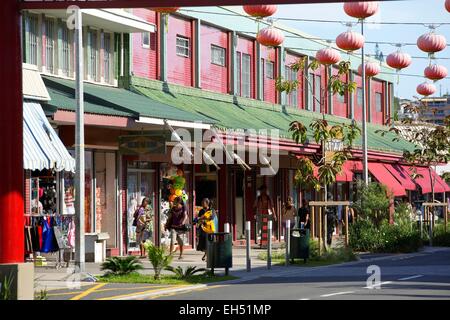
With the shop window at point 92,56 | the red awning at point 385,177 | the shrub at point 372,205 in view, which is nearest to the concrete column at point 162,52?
the shop window at point 92,56

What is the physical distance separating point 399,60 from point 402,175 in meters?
23.1

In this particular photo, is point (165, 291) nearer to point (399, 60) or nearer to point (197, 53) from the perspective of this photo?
point (399, 60)

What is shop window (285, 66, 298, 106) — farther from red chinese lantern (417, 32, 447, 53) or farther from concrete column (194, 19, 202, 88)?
red chinese lantern (417, 32, 447, 53)

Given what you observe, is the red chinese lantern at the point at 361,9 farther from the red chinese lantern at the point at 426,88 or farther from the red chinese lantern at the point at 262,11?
the red chinese lantern at the point at 426,88

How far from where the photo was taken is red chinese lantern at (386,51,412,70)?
3120 cm

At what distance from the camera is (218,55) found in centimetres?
4234

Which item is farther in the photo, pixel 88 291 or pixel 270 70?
pixel 270 70

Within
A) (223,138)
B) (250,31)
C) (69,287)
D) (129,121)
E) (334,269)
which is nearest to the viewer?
(69,287)

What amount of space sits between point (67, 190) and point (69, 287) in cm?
908

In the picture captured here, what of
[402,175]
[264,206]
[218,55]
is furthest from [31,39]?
[402,175]

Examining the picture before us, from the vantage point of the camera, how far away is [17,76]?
584 inches

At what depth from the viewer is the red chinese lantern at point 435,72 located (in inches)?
1250
